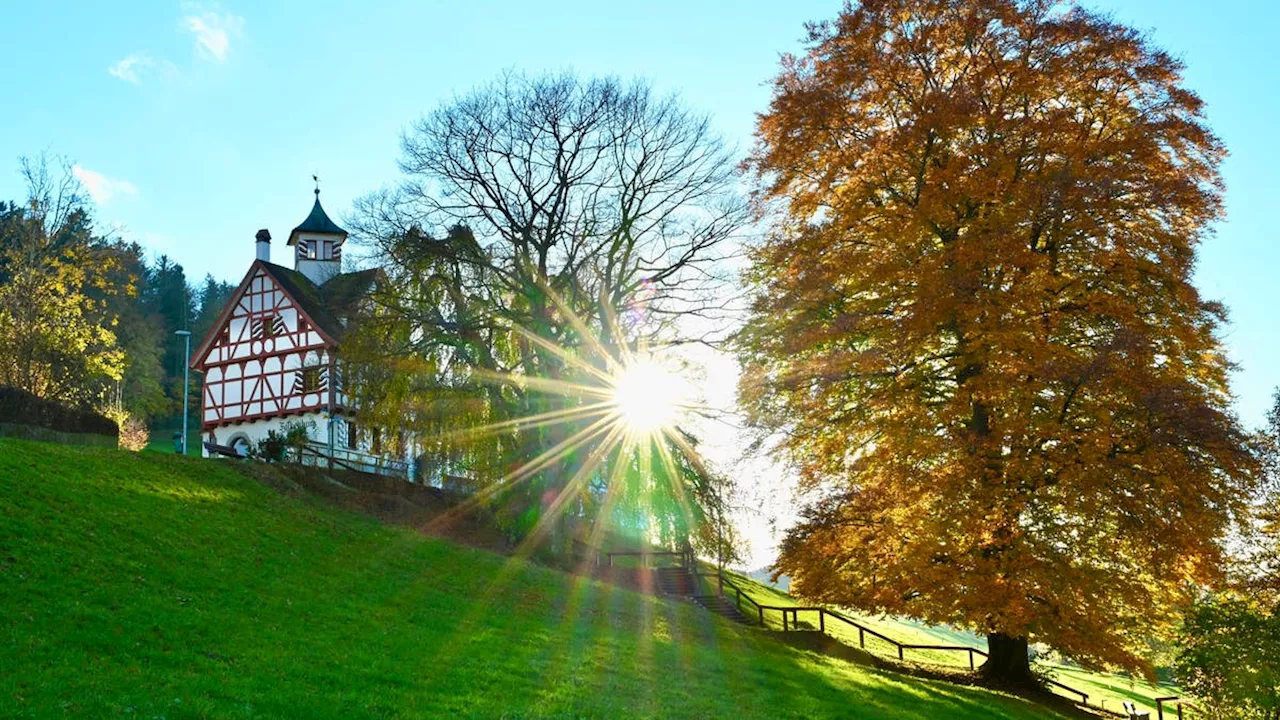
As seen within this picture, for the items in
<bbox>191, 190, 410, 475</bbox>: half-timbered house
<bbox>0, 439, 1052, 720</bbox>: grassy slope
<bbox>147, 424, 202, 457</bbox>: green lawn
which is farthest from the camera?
<bbox>147, 424, 202, 457</bbox>: green lawn

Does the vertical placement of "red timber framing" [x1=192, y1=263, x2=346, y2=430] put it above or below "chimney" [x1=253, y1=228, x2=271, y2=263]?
below

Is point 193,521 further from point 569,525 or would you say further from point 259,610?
point 569,525

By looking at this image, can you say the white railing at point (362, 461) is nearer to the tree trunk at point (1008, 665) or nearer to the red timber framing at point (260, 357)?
the red timber framing at point (260, 357)

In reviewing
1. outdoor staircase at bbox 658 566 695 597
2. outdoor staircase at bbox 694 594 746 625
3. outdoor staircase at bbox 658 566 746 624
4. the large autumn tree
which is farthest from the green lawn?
the large autumn tree

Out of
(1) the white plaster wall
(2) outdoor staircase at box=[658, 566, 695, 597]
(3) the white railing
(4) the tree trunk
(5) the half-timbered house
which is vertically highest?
(5) the half-timbered house

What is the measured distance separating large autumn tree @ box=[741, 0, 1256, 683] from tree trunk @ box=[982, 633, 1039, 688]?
0.04 metres

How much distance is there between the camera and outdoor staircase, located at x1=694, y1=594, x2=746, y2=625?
2889 cm

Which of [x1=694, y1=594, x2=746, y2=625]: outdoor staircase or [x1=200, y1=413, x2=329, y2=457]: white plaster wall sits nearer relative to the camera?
[x1=694, y1=594, x2=746, y2=625]: outdoor staircase

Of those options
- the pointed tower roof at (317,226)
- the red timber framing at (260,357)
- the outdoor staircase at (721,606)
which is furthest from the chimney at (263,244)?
the outdoor staircase at (721,606)

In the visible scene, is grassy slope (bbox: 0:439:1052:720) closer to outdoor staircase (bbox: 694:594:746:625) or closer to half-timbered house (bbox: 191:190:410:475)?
outdoor staircase (bbox: 694:594:746:625)

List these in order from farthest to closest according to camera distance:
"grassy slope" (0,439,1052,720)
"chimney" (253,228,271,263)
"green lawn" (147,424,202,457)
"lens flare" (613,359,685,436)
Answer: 1. "green lawn" (147,424,202,457)
2. "chimney" (253,228,271,263)
3. "lens flare" (613,359,685,436)
4. "grassy slope" (0,439,1052,720)

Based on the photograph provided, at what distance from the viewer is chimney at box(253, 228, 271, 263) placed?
55000 mm

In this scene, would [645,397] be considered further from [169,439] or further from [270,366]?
[169,439]

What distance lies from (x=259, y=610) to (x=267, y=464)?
637 inches
